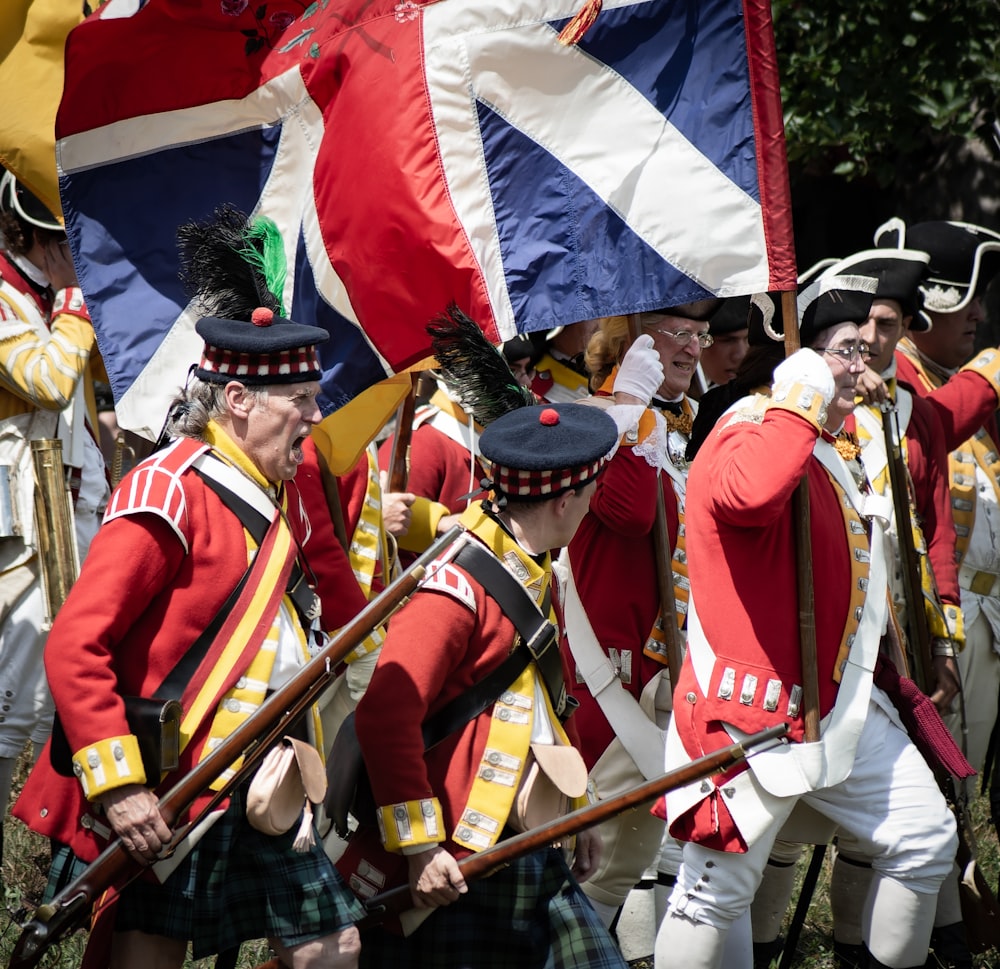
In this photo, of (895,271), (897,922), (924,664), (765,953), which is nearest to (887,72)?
(895,271)

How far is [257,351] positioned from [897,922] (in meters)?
2.41

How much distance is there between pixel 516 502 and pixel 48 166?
7.44 ft

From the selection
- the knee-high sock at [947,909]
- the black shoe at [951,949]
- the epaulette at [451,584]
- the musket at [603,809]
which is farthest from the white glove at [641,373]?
the black shoe at [951,949]

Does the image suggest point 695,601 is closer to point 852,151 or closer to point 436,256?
point 436,256

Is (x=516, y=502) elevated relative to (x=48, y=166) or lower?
lower

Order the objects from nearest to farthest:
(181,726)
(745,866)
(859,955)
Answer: (181,726) → (745,866) → (859,955)

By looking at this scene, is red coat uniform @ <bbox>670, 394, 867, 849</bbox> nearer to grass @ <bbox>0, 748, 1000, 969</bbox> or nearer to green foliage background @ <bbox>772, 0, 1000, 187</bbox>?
grass @ <bbox>0, 748, 1000, 969</bbox>

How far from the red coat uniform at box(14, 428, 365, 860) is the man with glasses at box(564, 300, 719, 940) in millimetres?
1544

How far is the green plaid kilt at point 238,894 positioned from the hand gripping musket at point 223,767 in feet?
0.45

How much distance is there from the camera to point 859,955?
5293mm

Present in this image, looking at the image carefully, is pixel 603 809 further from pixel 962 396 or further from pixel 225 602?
pixel 962 396

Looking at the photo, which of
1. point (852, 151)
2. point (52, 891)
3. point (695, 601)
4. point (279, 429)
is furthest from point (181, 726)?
point (852, 151)

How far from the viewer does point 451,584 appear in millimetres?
3824

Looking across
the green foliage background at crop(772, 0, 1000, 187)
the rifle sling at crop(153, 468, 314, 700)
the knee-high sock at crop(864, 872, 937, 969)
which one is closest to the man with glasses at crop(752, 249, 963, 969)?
the knee-high sock at crop(864, 872, 937, 969)
